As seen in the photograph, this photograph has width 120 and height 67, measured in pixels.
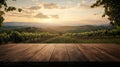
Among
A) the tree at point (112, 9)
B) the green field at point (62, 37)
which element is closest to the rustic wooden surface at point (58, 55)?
the tree at point (112, 9)

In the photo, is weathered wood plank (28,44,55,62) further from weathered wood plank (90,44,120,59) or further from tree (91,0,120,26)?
tree (91,0,120,26)

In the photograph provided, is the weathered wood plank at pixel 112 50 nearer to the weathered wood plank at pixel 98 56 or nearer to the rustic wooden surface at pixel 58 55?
the rustic wooden surface at pixel 58 55

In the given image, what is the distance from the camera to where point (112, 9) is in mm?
10406

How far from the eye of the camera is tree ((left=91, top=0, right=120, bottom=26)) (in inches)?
394

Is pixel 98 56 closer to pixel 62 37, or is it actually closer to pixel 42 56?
pixel 42 56

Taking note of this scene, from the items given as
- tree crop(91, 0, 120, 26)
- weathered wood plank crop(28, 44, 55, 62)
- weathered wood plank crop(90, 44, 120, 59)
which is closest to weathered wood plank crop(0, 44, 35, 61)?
weathered wood plank crop(28, 44, 55, 62)

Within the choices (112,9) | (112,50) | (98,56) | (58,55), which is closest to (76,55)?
(58,55)

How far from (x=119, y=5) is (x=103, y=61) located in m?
6.63

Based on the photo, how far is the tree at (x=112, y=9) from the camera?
10.0 metres
